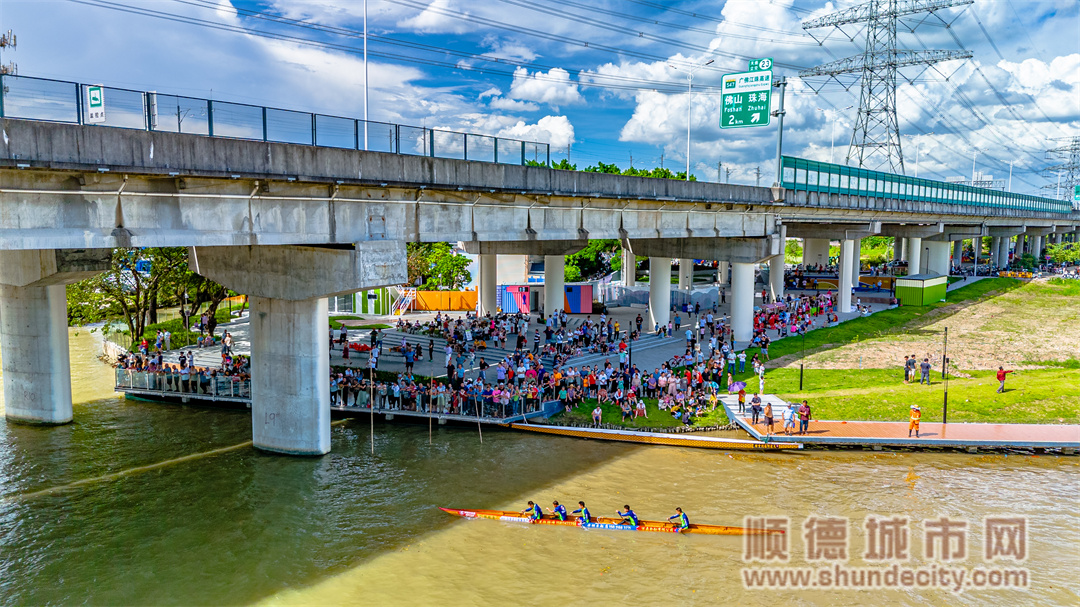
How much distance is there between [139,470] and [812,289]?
55.2 metres

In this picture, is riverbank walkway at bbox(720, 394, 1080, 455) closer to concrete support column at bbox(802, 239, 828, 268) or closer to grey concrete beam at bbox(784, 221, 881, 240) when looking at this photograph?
grey concrete beam at bbox(784, 221, 881, 240)

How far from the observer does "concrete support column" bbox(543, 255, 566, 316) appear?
141 ft

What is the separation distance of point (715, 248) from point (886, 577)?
24386 millimetres

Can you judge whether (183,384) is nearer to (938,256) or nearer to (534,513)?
(534,513)

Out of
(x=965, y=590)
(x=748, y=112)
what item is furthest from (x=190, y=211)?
(x=748, y=112)

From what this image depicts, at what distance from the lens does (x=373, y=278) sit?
65.3 feet

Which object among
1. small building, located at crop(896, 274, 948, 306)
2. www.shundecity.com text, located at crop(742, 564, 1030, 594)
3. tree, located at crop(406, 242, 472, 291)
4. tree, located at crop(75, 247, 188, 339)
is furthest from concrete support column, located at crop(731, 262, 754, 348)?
tree, located at crop(406, 242, 472, 291)

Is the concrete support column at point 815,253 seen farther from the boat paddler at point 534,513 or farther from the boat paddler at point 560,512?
the boat paddler at point 534,513

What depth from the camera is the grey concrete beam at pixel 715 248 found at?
36.6 meters

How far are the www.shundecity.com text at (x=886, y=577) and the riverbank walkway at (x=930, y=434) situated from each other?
7.64 meters

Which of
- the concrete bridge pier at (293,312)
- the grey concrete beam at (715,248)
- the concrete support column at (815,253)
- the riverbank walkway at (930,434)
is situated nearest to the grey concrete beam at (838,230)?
the grey concrete beam at (715,248)

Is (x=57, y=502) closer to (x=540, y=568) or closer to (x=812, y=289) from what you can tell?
(x=540, y=568)

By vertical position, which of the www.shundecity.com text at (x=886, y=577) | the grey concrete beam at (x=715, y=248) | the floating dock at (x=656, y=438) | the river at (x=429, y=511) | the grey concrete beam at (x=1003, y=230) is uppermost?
the grey concrete beam at (x=1003, y=230)

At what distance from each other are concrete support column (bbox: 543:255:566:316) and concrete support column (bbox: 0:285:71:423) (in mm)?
25252
